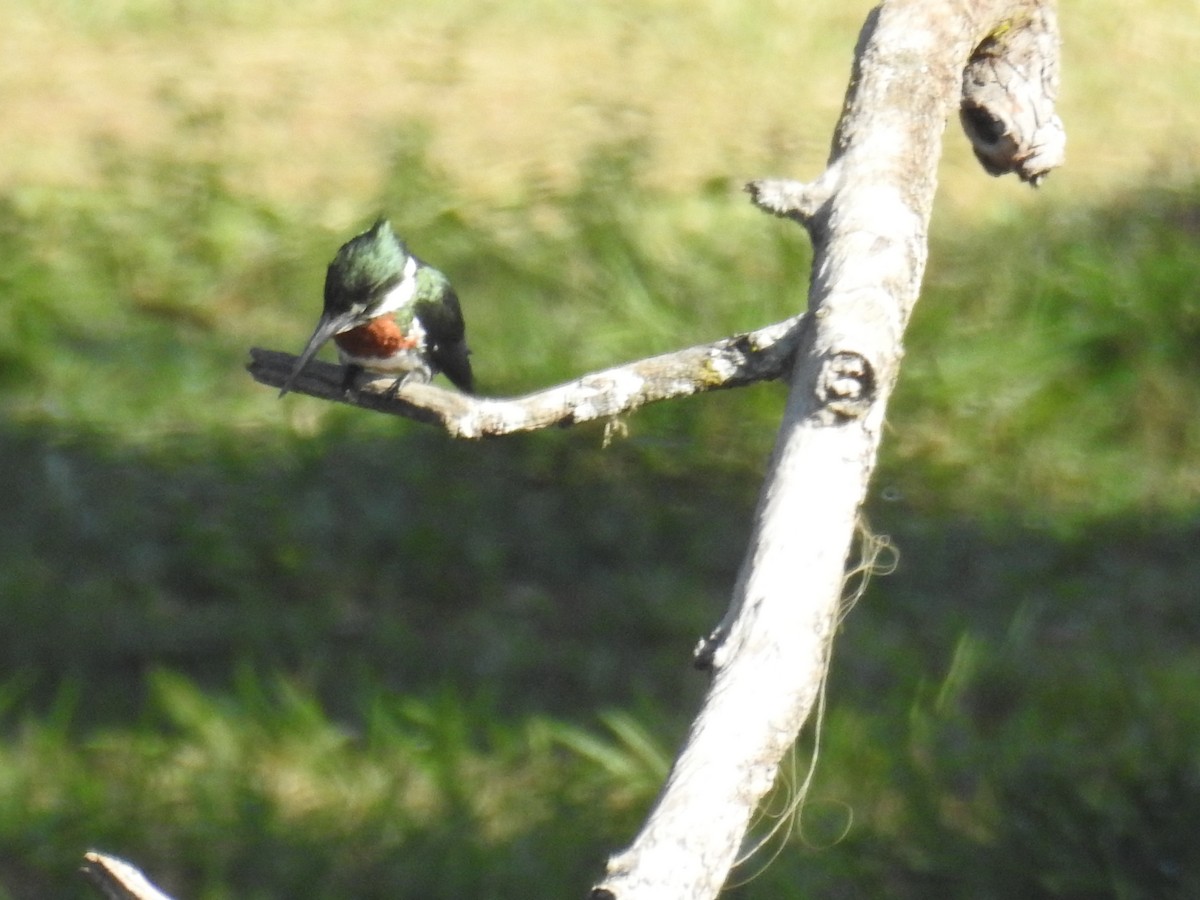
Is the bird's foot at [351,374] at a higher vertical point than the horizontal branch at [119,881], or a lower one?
higher

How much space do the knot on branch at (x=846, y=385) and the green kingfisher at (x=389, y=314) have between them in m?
1.67

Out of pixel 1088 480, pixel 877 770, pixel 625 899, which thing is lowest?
pixel 625 899

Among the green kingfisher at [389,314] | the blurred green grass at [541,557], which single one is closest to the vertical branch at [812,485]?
the green kingfisher at [389,314]

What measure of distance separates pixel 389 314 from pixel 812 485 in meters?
2.28

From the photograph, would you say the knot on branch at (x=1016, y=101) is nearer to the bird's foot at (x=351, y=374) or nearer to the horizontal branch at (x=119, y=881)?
the bird's foot at (x=351, y=374)

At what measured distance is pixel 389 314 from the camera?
138 inches

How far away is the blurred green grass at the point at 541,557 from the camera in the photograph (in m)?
3.37

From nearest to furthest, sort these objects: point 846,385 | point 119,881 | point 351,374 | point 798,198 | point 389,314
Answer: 1. point 119,881
2. point 846,385
3. point 798,198
4. point 351,374
5. point 389,314

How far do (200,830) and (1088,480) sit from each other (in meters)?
2.53

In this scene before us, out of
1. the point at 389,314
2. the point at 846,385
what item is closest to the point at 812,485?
the point at 846,385

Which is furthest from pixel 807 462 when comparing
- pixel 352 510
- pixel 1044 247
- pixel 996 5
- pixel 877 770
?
pixel 1044 247

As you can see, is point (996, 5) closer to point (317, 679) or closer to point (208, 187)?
point (317, 679)

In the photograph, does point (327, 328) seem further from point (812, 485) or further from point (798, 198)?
point (812, 485)

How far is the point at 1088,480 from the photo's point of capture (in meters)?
4.58
